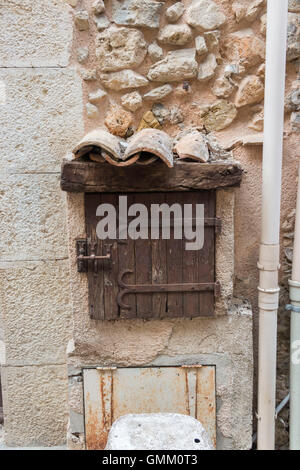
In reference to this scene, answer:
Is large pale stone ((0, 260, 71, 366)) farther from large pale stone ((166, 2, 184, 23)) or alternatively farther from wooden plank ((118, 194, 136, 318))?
large pale stone ((166, 2, 184, 23))

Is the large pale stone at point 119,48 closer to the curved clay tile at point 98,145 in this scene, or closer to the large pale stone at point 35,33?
the large pale stone at point 35,33

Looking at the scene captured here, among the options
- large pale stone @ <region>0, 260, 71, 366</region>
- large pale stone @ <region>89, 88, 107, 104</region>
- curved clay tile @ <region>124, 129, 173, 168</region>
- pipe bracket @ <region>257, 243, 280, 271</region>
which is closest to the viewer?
curved clay tile @ <region>124, 129, 173, 168</region>

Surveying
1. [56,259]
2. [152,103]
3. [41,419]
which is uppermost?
[152,103]

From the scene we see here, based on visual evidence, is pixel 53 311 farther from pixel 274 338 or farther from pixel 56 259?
pixel 274 338

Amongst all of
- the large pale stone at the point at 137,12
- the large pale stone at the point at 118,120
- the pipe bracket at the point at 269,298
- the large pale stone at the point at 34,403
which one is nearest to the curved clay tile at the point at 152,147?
the large pale stone at the point at 118,120

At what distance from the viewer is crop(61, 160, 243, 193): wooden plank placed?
1.65 m

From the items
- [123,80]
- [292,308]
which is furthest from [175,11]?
[292,308]

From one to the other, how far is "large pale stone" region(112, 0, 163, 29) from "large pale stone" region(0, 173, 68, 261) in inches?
36.6

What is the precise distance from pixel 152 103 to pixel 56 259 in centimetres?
108

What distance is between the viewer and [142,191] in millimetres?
1721

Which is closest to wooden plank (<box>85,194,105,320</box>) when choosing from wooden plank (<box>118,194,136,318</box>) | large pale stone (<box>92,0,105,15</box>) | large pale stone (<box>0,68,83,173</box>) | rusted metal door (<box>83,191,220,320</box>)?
rusted metal door (<box>83,191,220,320</box>)

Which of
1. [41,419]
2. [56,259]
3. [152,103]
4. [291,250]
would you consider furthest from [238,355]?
[152,103]

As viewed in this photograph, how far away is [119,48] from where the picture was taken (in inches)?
74.9

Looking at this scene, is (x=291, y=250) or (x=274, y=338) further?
(x=291, y=250)
